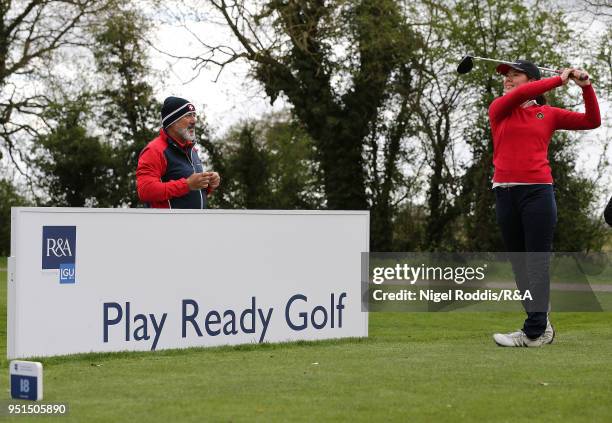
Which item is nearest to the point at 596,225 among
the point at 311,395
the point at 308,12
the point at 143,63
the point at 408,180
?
the point at 408,180

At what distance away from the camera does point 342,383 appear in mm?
6164

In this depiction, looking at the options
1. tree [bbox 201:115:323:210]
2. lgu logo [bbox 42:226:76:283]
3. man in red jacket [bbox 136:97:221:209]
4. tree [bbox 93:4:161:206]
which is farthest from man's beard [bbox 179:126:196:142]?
tree [bbox 93:4:161:206]

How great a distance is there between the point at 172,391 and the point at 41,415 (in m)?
0.81

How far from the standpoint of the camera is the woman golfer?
809 cm

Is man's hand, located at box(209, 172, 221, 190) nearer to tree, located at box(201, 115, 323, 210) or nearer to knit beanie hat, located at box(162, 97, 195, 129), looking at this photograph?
knit beanie hat, located at box(162, 97, 195, 129)

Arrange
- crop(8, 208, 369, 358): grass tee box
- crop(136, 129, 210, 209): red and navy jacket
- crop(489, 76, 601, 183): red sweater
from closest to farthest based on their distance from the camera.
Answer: crop(8, 208, 369, 358): grass tee box < crop(489, 76, 601, 183): red sweater < crop(136, 129, 210, 209): red and navy jacket

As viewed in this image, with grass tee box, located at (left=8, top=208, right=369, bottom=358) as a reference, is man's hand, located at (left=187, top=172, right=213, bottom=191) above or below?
above

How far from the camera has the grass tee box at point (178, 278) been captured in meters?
7.78

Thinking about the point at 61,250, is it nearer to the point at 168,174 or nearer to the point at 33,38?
the point at 168,174

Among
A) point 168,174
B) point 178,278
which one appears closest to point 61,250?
point 178,278

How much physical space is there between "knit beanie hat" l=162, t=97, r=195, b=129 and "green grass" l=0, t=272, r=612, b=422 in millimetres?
1672

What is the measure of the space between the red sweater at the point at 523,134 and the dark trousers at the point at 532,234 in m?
0.11

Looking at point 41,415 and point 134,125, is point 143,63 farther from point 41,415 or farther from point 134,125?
point 41,415

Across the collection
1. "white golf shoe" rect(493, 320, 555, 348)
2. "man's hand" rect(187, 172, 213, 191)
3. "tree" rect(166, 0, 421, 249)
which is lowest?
"white golf shoe" rect(493, 320, 555, 348)
